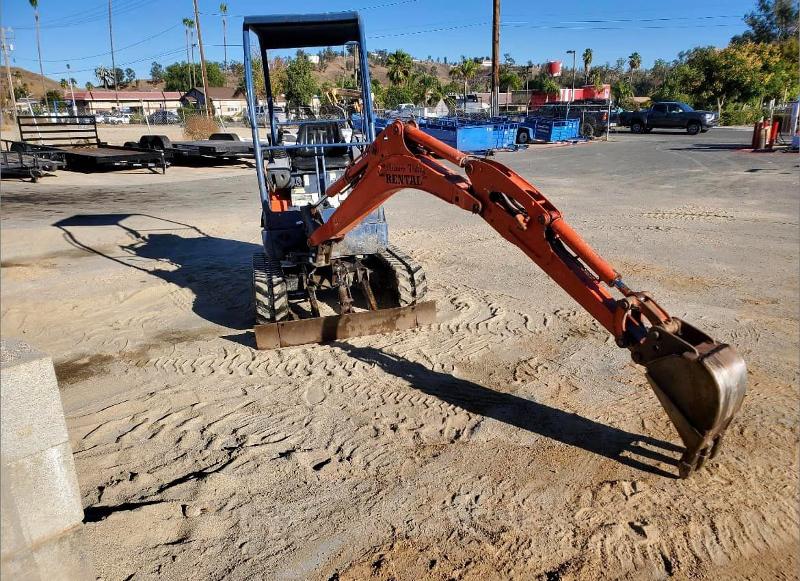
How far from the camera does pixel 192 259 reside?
Result: 9.93m

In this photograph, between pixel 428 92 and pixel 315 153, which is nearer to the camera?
pixel 315 153

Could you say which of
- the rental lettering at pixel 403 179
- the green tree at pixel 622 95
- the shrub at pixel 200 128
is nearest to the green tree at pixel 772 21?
the green tree at pixel 622 95

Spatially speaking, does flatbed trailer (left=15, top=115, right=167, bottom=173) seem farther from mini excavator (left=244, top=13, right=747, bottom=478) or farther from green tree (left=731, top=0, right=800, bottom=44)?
green tree (left=731, top=0, right=800, bottom=44)

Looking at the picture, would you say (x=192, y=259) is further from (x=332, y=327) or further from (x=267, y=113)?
(x=332, y=327)

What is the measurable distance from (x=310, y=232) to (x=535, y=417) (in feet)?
10.1

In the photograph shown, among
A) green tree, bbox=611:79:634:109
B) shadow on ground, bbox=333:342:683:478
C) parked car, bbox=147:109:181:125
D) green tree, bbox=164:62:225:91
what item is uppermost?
green tree, bbox=164:62:225:91

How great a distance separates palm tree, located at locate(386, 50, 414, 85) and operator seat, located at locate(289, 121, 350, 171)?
69598 mm

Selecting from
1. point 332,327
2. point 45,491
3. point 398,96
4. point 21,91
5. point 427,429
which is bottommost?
point 427,429

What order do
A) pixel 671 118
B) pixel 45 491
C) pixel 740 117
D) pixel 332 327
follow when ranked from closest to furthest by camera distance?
pixel 45 491
pixel 332 327
pixel 671 118
pixel 740 117

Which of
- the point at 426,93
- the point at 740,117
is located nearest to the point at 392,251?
the point at 740,117

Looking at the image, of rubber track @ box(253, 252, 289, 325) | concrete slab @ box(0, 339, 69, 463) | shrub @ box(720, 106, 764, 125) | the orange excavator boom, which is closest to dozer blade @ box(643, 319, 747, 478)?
the orange excavator boom

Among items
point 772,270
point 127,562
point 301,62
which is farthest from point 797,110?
point 301,62

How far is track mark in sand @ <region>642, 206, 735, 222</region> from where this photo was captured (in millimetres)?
11867

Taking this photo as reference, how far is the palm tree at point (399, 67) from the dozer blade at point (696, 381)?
73.9 m
